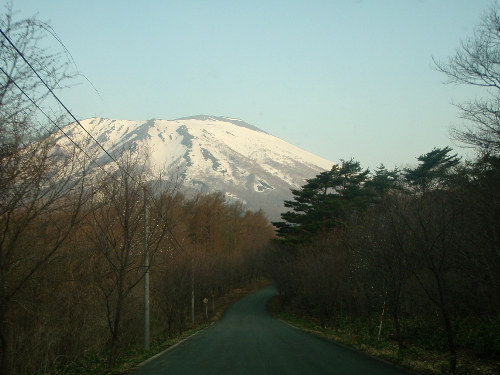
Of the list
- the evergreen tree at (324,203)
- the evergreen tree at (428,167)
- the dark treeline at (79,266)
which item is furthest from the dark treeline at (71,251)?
the evergreen tree at (428,167)

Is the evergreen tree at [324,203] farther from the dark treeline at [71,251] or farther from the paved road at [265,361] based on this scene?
the paved road at [265,361]

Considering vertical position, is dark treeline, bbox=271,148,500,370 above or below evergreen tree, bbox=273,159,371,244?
below

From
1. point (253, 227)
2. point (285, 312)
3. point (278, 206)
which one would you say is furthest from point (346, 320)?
point (278, 206)

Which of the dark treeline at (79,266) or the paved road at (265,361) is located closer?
the dark treeline at (79,266)

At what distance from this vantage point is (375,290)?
896 inches

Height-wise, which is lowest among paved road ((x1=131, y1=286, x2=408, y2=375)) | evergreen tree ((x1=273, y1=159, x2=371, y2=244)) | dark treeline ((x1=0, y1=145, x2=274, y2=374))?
paved road ((x1=131, y1=286, x2=408, y2=375))

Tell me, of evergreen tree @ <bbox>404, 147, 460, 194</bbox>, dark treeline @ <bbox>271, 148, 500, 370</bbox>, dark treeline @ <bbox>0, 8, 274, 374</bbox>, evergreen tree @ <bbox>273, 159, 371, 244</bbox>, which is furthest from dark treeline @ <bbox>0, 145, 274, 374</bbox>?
evergreen tree @ <bbox>404, 147, 460, 194</bbox>

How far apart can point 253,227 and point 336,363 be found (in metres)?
74.5

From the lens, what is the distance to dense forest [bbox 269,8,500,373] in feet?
37.5

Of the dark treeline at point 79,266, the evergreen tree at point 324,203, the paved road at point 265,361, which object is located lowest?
the paved road at point 265,361

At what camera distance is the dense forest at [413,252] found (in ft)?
37.5

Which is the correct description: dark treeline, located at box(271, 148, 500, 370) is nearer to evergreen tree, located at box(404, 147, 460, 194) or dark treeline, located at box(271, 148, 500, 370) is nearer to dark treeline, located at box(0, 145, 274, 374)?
evergreen tree, located at box(404, 147, 460, 194)

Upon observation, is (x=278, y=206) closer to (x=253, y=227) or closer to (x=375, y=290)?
(x=253, y=227)

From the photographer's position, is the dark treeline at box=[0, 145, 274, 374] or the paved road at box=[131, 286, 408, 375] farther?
the paved road at box=[131, 286, 408, 375]
